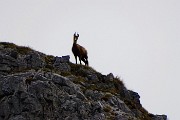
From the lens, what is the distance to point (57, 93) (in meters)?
33.4

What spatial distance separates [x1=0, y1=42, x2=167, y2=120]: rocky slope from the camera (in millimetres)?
31875

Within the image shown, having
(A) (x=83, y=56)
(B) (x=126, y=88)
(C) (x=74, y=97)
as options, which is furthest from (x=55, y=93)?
(A) (x=83, y=56)

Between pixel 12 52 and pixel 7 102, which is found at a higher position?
pixel 12 52

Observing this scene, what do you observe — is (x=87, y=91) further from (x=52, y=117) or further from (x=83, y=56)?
(x=83, y=56)

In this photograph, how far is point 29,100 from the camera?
32.0 metres

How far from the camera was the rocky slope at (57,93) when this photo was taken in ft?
105

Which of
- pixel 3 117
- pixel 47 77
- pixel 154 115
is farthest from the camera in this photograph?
pixel 154 115

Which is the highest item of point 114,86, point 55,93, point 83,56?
point 83,56

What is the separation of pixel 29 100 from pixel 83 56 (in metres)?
16.8

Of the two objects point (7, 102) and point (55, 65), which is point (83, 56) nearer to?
point (55, 65)

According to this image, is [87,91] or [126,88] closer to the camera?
[87,91]

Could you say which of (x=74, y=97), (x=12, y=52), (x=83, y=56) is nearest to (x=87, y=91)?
(x=74, y=97)

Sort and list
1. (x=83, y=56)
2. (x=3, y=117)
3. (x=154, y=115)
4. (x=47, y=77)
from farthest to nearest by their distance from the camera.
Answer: (x=83, y=56) < (x=154, y=115) < (x=47, y=77) < (x=3, y=117)

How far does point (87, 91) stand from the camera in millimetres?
36438
